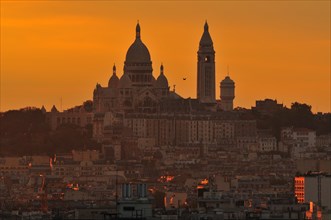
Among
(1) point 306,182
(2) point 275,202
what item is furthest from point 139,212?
(1) point 306,182

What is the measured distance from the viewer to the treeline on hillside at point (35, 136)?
619ft

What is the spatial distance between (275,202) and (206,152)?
4461 inches

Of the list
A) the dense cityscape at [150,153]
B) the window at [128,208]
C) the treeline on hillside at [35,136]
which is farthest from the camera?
the treeline on hillside at [35,136]

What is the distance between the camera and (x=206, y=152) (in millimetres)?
190125

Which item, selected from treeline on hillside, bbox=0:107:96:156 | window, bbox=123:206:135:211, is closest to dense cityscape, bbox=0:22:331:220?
treeline on hillside, bbox=0:107:96:156

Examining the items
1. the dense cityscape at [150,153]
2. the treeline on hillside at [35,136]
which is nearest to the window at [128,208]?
the dense cityscape at [150,153]

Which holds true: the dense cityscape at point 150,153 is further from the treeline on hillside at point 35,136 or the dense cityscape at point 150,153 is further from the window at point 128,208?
the window at point 128,208

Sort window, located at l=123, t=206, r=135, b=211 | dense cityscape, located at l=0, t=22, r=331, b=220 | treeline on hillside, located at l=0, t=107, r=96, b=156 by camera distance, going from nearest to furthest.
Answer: window, located at l=123, t=206, r=135, b=211 → dense cityscape, located at l=0, t=22, r=331, b=220 → treeline on hillside, located at l=0, t=107, r=96, b=156

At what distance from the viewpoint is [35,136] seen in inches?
7574

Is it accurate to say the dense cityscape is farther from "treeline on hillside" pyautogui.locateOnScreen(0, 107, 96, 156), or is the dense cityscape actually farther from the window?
the window

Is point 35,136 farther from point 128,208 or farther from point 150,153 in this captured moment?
point 128,208

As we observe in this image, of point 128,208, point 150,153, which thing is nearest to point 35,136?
point 150,153

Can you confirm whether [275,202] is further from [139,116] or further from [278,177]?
[139,116]

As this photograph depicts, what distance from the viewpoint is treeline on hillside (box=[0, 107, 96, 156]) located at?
619 feet
